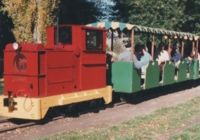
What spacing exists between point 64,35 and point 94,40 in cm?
89

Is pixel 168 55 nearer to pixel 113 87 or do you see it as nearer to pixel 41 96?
pixel 113 87

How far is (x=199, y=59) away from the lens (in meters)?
26.5

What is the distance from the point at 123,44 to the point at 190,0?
14.5 meters

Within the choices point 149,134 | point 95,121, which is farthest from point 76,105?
point 149,134

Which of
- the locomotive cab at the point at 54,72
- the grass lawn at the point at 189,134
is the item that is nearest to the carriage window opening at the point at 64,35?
the locomotive cab at the point at 54,72

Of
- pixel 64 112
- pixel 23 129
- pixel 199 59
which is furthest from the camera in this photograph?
pixel 199 59

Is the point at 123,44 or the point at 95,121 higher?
the point at 123,44

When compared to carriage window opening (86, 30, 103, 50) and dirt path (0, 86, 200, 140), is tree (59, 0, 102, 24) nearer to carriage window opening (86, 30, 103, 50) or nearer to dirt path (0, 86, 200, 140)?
dirt path (0, 86, 200, 140)

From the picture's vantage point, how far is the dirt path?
1234cm

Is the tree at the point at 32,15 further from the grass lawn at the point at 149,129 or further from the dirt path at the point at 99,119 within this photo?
the grass lawn at the point at 149,129

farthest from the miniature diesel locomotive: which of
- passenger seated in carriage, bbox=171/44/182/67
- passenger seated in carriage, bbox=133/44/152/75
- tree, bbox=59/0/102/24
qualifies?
tree, bbox=59/0/102/24

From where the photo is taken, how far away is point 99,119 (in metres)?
14.5

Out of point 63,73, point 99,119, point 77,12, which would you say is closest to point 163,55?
point 99,119

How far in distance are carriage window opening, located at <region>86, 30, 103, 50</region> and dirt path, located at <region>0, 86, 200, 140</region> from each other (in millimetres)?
1872
